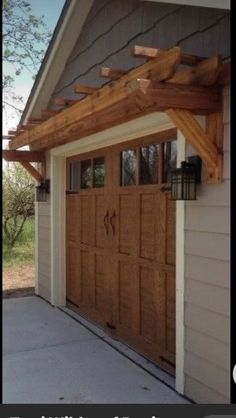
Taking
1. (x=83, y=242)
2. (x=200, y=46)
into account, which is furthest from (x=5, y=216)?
(x=200, y=46)

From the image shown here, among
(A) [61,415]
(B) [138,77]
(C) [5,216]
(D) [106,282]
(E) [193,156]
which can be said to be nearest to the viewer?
(A) [61,415]

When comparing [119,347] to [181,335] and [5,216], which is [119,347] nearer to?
[181,335]

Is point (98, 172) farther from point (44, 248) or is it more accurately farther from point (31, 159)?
point (44, 248)

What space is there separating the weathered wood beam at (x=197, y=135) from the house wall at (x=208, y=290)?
76 millimetres

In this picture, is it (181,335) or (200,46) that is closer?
(200,46)

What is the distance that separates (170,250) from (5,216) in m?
8.12

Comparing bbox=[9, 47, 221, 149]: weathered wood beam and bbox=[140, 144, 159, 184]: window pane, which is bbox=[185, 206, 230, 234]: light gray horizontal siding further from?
bbox=[140, 144, 159, 184]: window pane

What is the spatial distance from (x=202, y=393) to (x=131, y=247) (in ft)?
4.82

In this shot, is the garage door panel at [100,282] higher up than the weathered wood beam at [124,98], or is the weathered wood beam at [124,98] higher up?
the weathered wood beam at [124,98]

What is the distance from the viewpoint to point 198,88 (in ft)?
8.02

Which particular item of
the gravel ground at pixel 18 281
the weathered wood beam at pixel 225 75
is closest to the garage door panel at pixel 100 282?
the gravel ground at pixel 18 281

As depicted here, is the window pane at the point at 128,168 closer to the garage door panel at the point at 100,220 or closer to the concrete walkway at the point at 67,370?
the garage door panel at the point at 100,220

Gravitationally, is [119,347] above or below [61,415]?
below

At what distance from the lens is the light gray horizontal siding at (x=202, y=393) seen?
102 inches
